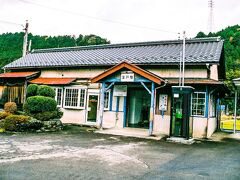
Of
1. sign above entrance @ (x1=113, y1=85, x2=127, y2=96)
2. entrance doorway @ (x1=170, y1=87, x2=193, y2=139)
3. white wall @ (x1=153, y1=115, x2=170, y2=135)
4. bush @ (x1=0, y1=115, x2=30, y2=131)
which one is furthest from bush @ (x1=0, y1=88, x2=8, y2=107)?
entrance doorway @ (x1=170, y1=87, x2=193, y2=139)

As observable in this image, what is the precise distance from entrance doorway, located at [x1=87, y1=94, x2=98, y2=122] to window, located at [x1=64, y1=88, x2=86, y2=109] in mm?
458

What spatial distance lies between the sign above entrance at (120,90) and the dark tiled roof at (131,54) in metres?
1.72

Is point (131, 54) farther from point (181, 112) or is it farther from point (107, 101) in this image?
point (181, 112)

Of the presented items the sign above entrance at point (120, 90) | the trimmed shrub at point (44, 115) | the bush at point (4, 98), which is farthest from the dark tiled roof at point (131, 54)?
the trimmed shrub at point (44, 115)

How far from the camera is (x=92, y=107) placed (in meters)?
17.2

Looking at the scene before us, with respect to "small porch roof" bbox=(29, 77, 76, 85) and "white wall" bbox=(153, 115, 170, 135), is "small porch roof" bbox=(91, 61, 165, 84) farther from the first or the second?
"small porch roof" bbox=(29, 77, 76, 85)

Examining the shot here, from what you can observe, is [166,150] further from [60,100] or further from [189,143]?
[60,100]

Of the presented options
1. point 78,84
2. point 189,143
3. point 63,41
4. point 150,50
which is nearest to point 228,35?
point 63,41

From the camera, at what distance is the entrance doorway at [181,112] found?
11.8m

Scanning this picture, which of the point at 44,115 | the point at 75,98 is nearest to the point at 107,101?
the point at 75,98

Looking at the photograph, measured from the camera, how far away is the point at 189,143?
1122 centimetres

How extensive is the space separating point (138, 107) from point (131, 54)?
363 cm

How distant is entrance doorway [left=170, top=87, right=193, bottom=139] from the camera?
11758mm

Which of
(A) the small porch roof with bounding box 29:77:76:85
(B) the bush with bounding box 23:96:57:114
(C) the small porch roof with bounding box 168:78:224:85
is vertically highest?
(A) the small porch roof with bounding box 29:77:76:85
